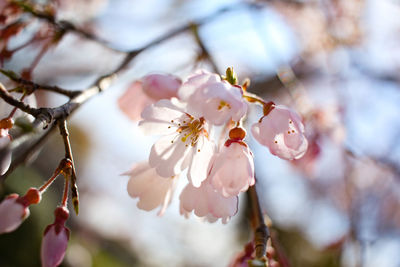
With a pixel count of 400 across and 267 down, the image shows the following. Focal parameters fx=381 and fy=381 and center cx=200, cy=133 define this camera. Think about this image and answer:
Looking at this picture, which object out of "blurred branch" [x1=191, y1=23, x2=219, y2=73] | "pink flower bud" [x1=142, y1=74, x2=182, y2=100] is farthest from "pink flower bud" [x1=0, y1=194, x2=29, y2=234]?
"blurred branch" [x1=191, y1=23, x2=219, y2=73]

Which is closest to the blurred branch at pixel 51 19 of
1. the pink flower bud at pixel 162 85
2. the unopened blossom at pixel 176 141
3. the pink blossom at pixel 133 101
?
the pink blossom at pixel 133 101

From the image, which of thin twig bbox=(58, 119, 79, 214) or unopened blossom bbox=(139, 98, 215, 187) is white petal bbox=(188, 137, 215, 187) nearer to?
unopened blossom bbox=(139, 98, 215, 187)

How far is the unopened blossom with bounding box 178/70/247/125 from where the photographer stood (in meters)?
0.57

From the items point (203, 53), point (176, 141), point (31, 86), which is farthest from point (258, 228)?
point (203, 53)

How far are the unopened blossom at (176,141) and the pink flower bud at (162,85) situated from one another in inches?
3.0

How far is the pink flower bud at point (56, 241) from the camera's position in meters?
0.58

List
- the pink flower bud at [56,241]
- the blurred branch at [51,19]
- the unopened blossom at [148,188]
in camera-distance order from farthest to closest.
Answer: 1. the blurred branch at [51,19]
2. the unopened blossom at [148,188]
3. the pink flower bud at [56,241]

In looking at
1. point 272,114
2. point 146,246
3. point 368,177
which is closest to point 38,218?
point 272,114

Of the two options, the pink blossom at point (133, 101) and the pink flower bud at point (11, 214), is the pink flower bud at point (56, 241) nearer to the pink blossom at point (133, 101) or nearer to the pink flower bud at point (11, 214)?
the pink flower bud at point (11, 214)

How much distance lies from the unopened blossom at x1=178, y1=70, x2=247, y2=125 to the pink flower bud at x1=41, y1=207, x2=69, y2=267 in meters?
0.27

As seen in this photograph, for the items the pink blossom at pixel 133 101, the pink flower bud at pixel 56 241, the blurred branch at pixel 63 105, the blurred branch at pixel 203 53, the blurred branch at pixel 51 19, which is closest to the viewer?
the blurred branch at pixel 63 105

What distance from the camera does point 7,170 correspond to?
54 centimetres

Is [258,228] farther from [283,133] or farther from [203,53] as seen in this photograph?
[203,53]

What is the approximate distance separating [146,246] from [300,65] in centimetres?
455
